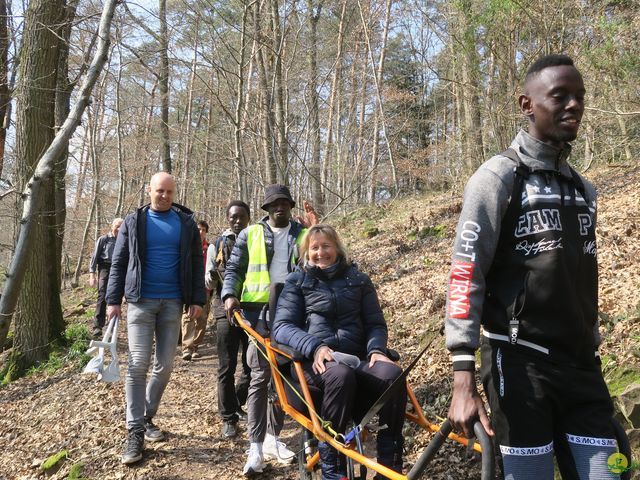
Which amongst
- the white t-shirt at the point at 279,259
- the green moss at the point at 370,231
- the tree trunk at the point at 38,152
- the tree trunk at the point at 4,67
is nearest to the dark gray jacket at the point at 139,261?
the white t-shirt at the point at 279,259

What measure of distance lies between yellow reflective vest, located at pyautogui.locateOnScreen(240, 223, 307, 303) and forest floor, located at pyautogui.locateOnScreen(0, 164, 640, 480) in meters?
1.49

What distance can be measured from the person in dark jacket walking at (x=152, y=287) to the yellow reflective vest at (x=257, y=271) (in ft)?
1.58

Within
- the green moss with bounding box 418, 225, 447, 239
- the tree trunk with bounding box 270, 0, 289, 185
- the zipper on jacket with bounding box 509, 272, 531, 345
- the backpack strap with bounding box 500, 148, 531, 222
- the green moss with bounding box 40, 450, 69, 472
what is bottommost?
the green moss with bounding box 40, 450, 69, 472

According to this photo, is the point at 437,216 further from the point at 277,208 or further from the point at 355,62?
the point at 355,62

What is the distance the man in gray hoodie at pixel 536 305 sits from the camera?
1.98m

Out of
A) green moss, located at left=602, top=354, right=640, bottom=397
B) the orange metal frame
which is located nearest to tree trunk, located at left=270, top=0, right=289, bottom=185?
the orange metal frame

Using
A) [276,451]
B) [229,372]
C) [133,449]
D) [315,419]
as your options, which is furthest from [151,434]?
[315,419]

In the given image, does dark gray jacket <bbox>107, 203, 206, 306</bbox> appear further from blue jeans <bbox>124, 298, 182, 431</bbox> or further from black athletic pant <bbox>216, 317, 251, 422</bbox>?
black athletic pant <bbox>216, 317, 251, 422</bbox>

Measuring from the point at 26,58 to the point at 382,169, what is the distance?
2411cm

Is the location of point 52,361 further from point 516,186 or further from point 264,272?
point 516,186

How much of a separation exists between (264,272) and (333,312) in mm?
1139

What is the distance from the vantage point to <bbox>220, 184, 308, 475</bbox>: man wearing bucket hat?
4.73m

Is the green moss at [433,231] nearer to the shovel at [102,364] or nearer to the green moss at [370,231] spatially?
the green moss at [370,231]

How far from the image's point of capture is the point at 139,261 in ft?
15.7
